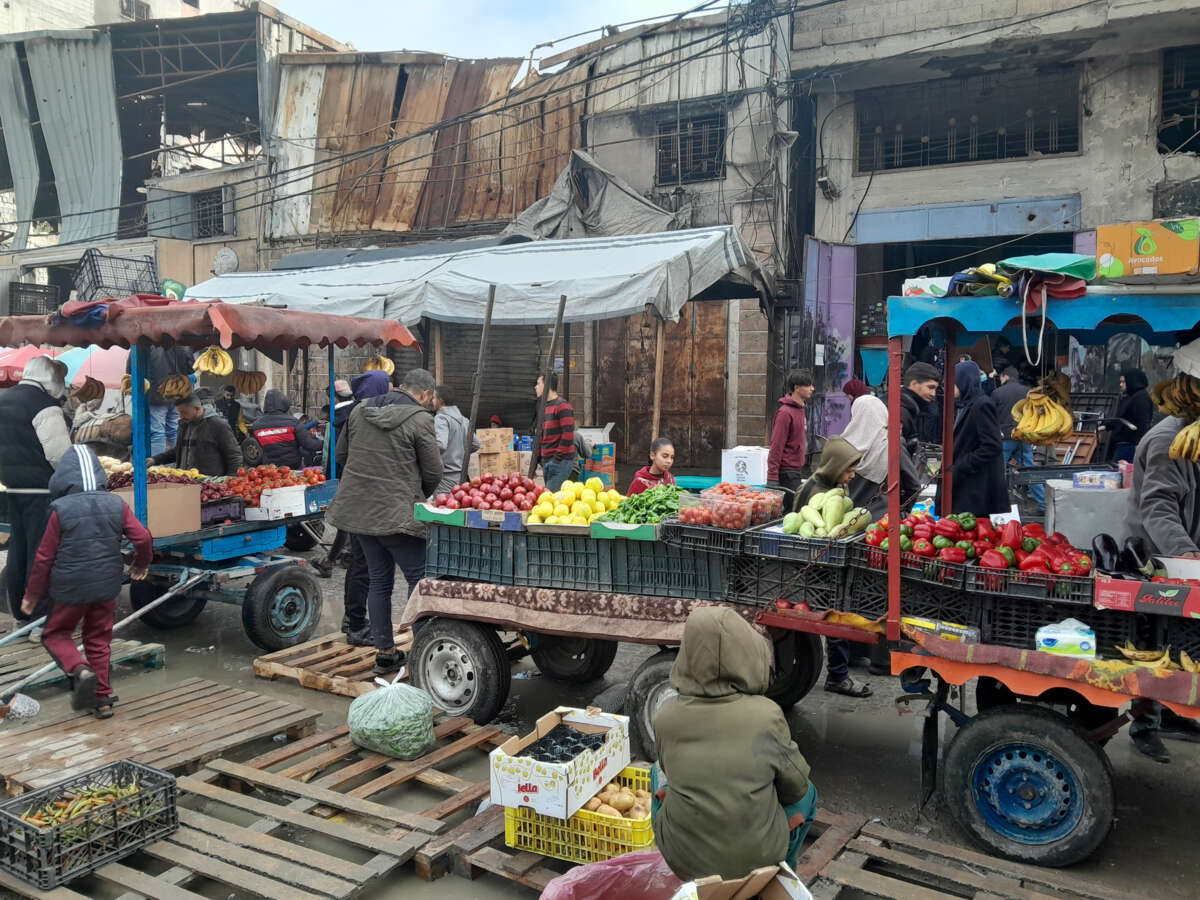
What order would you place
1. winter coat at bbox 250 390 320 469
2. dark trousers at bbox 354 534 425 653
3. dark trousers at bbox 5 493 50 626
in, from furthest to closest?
1. winter coat at bbox 250 390 320 469
2. dark trousers at bbox 5 493 50 626
3. dark trousers at bbox 354 534 425 653

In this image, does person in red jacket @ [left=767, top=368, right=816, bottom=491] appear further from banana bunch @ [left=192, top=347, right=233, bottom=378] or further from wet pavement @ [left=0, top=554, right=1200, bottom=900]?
banana bunch @ [left=192, top=347, right=233, bottom=378]

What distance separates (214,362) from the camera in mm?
8055

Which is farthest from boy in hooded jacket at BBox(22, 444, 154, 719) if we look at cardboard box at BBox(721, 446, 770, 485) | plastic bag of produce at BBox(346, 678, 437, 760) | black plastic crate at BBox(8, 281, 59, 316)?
black plastic crate at BBox(8, 281, 59, 316)

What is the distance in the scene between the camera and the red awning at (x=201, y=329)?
6.44 meters

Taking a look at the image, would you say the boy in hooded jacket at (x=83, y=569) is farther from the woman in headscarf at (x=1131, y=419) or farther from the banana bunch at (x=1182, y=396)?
the woman in headscarf at (x=1131, y=419)

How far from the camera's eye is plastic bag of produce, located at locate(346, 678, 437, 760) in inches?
194

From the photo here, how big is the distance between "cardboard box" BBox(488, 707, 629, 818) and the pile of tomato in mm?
4466

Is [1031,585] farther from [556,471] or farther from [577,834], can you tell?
[556,471]

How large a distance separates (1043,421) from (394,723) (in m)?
3.97

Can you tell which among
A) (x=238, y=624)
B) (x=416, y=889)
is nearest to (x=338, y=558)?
(x=238, y=624)

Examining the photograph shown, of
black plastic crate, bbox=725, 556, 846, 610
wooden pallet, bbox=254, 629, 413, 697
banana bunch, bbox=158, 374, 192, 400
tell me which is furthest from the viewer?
banana bunch, bbox=158, 374, 192, 400

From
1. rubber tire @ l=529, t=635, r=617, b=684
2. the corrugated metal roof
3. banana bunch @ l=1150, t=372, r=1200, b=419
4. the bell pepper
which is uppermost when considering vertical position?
the corrugated metal roof

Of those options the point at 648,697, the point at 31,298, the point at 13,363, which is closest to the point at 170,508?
the point at 648,697

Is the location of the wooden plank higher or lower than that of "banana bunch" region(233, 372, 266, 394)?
lower
